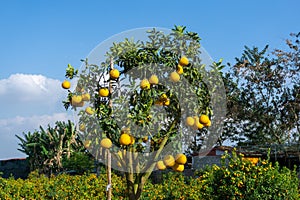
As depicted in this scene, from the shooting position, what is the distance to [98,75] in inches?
144

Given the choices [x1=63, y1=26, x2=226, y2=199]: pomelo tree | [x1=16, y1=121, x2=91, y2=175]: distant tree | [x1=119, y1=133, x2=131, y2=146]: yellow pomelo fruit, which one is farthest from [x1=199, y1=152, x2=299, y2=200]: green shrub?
[x1=16, y1=121, x2=91, y2=175]: distant tree

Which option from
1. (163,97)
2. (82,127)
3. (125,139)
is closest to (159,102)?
(163,97)

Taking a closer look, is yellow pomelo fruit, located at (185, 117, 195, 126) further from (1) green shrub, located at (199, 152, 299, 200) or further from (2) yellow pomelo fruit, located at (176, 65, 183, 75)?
(1) green shrub, located at (199, 152, 299, 200)

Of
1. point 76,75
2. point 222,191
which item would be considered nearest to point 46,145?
point 222,191

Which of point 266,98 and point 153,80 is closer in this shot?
point 153,80

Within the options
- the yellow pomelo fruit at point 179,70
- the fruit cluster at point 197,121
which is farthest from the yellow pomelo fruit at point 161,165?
the yellow pomelo fruit at point 179,70

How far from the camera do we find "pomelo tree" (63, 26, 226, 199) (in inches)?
135

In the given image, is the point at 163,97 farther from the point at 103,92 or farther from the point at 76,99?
the point at 76,99

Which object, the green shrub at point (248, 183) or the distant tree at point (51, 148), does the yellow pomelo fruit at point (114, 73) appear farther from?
the distant tree at point (51, 148)

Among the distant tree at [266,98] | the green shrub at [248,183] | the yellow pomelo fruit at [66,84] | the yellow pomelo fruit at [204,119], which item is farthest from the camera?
the distant tree at [266,98]

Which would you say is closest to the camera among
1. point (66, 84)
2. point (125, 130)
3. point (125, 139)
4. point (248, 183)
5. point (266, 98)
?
point (125, 139)

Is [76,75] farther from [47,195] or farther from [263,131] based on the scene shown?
[263,131]

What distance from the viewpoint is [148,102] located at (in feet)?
11.1

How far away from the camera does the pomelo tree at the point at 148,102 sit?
135 inches
